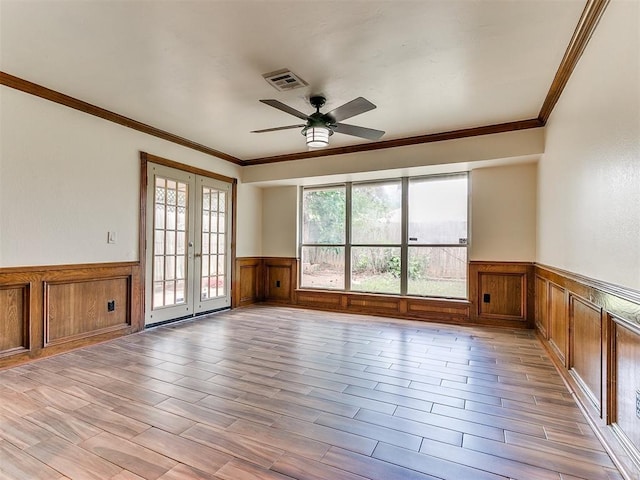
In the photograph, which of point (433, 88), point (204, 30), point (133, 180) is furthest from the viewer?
point (133, 180)

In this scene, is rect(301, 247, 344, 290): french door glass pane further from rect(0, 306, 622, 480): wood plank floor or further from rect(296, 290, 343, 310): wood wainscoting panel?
rect(0, 306, 622, 480): wood plank floor

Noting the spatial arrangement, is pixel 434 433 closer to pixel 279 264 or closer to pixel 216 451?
pixel 216 451

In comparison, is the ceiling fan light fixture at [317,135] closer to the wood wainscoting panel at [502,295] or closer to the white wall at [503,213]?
the white wall at [503,213]

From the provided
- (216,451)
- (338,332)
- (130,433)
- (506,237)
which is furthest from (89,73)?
(506,237)

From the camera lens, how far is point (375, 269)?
5.59m

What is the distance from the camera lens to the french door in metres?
4.48

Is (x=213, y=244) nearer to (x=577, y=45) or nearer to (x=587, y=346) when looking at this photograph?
(x=587, y=346)

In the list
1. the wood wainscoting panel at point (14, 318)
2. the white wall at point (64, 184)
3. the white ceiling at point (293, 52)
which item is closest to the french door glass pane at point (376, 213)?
the white ceiling at point (293, 52)

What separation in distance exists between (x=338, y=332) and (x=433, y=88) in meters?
2.95

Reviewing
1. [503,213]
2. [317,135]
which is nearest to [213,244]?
[317,135]

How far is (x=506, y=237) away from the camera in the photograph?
183 inches

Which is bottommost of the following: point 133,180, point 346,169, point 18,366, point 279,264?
point 18,366

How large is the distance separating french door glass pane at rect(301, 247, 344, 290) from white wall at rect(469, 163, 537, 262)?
6.99ft

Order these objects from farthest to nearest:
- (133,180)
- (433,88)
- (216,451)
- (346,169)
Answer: (346,169) < (133,180) < (433,88) < (216,451)
